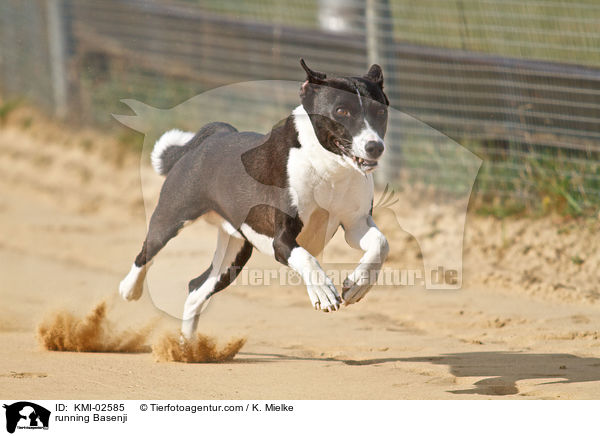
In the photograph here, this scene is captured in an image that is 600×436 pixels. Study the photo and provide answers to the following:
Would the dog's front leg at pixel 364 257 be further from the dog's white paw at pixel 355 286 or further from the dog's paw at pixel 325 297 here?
the dog's paw at pixel 325 297

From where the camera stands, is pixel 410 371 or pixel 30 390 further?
pixel 410 371

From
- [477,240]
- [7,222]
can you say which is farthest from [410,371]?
[7,222]

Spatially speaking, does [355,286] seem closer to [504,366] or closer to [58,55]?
[504,366]

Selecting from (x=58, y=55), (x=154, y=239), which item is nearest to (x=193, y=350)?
(x=154, y=239)

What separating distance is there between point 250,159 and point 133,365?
1.47 metres

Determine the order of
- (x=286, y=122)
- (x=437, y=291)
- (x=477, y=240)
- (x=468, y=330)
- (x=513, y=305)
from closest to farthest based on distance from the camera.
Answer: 1. (x=286, y=122)
2. (x=468, y=330)
3. (x=513, y=305)
4. (x=437, y=291)
5. (x=477, y=240)

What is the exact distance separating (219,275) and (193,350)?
514 millimetres

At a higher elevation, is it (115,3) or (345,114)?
(115,3)

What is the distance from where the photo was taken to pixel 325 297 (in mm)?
4621

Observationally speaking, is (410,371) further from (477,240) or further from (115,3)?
(115,3)

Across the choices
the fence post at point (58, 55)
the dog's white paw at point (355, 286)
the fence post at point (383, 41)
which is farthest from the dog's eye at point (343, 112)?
the fence post at point (58, 55)

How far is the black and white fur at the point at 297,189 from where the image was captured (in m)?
4.77

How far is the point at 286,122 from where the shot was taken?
5.18 m
